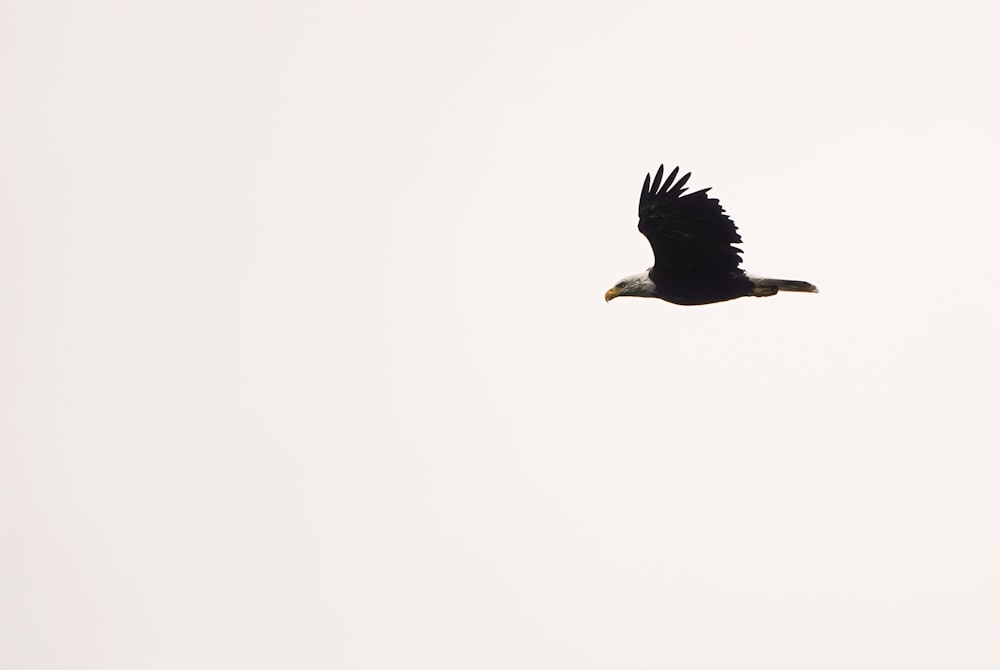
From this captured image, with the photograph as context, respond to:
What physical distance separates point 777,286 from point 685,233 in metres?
2.03

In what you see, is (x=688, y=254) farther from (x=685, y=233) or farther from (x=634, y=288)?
(x=634, y=288)

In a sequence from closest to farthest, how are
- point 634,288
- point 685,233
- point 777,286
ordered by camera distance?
point 685,233 < point 777,286 < point 634,288

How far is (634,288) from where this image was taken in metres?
24.6

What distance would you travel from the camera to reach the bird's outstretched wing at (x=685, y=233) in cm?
2266

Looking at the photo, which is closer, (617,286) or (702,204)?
(702,204)

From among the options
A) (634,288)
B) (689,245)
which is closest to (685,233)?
(689,245)

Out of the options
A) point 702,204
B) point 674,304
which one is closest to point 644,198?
point 702,204

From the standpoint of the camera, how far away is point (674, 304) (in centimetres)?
2448

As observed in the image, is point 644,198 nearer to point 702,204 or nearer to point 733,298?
point 702,204

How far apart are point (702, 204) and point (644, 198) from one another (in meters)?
0.96

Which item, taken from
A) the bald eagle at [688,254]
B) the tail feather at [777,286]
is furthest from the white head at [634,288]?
the tail feather at [777,286]

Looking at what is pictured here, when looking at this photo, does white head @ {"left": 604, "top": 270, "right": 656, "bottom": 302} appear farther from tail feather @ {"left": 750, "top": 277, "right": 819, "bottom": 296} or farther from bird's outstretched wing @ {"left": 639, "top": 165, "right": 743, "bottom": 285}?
tail feather @ {"left": 750, "top": 277, "right": 819, "bottom": 296}

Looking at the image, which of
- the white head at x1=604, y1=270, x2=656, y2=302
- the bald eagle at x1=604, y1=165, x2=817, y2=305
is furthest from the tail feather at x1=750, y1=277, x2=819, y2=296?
the white head at x1=604, y1=270, x2=656, y2=302

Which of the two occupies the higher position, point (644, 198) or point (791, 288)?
point (644, 198)
